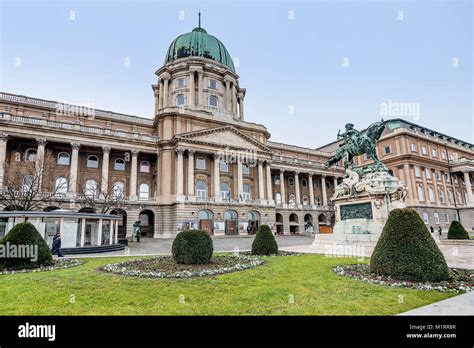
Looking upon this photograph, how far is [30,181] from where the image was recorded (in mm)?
34375

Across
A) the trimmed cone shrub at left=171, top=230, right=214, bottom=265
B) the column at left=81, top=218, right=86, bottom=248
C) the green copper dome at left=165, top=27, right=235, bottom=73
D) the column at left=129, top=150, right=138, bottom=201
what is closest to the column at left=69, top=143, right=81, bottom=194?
the column at left=129, top=150, right=138, bottom=201

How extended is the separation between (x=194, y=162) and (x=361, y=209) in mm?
31639

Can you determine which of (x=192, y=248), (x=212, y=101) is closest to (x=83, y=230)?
(x=192, y=248)

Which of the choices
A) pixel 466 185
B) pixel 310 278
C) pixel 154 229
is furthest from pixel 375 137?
pixel 466 185

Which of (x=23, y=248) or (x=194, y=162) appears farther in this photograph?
(x=194, y=162)

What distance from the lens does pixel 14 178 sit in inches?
1232

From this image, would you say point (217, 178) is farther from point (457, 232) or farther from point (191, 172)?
point (457, 232)

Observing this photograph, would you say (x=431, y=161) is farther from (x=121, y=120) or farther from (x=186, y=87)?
(x=121, y=120)

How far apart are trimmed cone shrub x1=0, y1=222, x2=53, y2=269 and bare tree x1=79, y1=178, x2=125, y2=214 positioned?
74.5 ft

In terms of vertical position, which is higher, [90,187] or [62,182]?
[62,182]

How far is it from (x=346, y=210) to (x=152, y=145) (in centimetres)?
3384

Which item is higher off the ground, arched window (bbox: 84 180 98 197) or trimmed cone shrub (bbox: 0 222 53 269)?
arched window (bbox: 84 180 98 197)

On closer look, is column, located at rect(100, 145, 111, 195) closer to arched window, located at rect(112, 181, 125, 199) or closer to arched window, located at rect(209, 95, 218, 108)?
arched window, located at rect(112, 181, 125, 199)

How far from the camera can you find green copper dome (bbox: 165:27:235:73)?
59.9 meters
